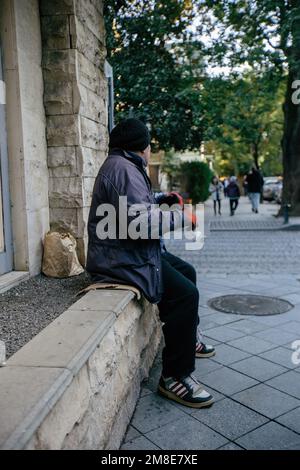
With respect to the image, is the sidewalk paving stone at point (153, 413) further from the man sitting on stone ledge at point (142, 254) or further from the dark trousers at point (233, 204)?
the dark trousers at point (233, 204)

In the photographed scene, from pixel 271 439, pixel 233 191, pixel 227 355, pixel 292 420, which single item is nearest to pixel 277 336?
pixel 227 355

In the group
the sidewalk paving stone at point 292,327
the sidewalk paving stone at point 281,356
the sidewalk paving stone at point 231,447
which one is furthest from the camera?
the sidewalk paving stone at point 292,327

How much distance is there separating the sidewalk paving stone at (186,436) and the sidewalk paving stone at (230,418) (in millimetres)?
63

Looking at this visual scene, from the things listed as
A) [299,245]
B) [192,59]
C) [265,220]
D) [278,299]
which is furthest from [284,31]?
[265,220]

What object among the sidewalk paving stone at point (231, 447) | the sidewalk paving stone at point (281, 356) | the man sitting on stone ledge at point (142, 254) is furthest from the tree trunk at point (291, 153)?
the sidewalk paving stone at point (231, 447)

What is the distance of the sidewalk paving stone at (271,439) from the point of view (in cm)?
256

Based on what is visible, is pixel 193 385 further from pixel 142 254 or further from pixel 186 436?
pixel 142 254

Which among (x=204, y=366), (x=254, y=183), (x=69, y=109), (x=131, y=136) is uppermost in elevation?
(x=69, y=109)

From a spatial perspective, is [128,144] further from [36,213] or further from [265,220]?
[265,220]

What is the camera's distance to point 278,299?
18.8 feet

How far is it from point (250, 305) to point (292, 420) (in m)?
2.64

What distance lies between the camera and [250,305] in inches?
214

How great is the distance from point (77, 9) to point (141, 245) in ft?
8.25

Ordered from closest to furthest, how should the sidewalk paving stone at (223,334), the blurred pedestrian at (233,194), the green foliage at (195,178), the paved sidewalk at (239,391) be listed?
the paved sidewalk at (239,391)
the sidewalk paving stone at (223,334)
the blurred pedestrian at (233,194)
the green foliage at (195,178)
